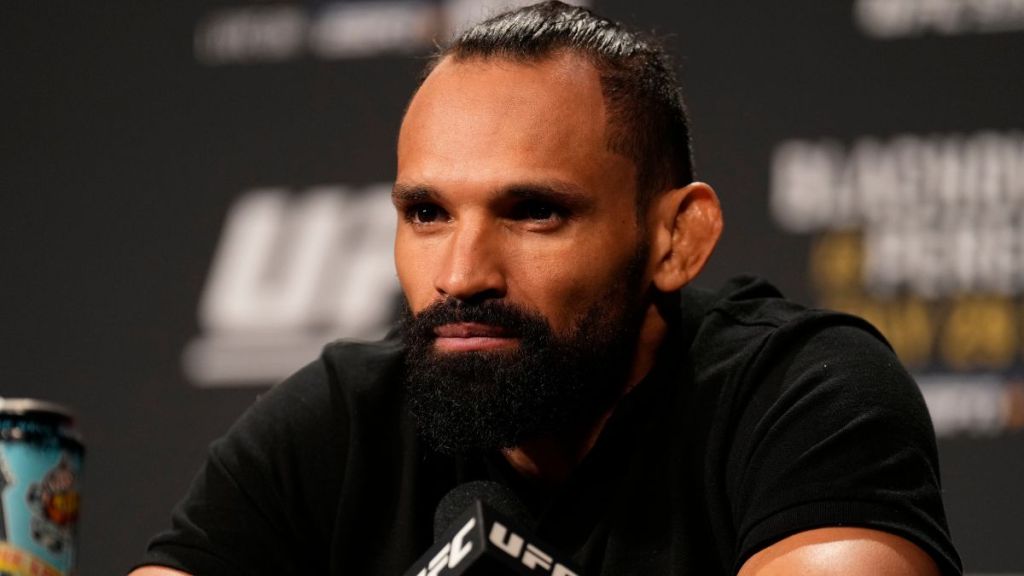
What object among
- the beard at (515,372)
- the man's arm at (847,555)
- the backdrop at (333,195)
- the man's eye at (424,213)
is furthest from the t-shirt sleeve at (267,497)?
the backdrop at (333,195)

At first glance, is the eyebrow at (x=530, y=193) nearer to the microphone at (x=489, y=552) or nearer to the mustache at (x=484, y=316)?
the mustache at (x=484, y=316)

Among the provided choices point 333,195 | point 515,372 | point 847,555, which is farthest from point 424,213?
point 333,195

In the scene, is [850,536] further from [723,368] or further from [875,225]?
[875,225]

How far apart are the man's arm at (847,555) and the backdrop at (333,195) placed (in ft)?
4.16

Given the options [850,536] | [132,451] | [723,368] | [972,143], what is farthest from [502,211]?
[132,451]

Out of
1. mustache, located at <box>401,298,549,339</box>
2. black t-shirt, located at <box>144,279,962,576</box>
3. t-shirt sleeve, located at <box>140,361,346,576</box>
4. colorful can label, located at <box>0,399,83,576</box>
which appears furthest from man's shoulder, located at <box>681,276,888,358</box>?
colorful can label, located at <box>0,399,83,576</box>

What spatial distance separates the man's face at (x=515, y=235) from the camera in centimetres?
125

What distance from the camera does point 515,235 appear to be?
127 centimetres

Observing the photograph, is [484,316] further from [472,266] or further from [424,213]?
[424,213]

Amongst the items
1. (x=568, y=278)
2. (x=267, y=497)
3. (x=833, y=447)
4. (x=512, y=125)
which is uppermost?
(x=512, y=125)

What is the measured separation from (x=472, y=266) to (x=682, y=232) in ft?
0.97

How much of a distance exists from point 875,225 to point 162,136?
1.42 m

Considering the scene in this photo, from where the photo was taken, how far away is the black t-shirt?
3.53 ft

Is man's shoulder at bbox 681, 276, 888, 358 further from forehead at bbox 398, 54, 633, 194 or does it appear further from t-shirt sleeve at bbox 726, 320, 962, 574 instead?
forehead at bbox 398, 54, 633, 194
